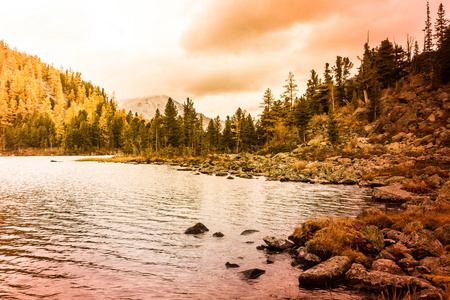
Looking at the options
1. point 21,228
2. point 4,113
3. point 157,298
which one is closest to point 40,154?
point 4,113

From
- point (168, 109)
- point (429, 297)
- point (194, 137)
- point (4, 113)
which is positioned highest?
point (4, 113)

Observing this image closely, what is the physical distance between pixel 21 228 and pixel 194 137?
265ft

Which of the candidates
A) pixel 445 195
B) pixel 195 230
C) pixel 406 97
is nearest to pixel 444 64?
pixel 406 97

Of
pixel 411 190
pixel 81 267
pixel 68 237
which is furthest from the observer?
pixel 411 190

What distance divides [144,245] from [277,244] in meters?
5.88

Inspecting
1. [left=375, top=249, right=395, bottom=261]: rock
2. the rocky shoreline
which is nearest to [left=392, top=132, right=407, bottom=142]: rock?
the rocky shoreline

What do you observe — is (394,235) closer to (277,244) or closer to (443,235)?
(443,235)

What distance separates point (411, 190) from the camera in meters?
20.8

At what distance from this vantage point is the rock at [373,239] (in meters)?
Result: 9.27

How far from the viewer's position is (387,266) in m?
7.65

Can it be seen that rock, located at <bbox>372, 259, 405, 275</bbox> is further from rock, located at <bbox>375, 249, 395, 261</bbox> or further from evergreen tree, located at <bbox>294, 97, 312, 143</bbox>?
evergreen tree, located at <bbox>294, 97, 312, 143</bbox>

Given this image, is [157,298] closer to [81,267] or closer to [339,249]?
[81,267]

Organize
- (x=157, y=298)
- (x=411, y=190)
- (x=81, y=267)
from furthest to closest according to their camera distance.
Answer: (x=411, y=190)
(x=81, y=267)
(x=157, y=298)

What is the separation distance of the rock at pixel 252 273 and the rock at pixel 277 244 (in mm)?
2328
